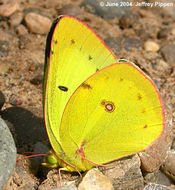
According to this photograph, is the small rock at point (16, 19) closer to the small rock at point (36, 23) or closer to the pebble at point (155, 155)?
the small rock at point (36, 23)

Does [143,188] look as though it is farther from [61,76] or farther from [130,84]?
[61,76]

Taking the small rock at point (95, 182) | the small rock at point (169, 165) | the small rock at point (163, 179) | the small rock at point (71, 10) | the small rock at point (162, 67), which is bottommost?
the small rock at point (163, 179)

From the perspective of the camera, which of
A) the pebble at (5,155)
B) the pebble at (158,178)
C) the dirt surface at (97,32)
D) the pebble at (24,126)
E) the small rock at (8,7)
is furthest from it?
the small rock at (8,7)

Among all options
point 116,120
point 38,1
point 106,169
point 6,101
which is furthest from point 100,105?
point 38,1

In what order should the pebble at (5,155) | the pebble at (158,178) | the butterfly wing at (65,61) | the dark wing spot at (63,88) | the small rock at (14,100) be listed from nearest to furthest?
1. the pebble at (5,155)
2. the butterfly wing at (65,61)
3. the dark wing spot at (63,88)
4. the pebble at (158,178)
5. the small rock at (14,100)

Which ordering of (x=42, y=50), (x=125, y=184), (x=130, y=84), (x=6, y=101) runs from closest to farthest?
(x=130, y=84), (x=125, y=184), (x=6, y=101), (x=42, y=50)

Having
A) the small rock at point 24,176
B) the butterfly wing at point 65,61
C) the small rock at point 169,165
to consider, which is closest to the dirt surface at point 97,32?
the small rock at point 24,176
